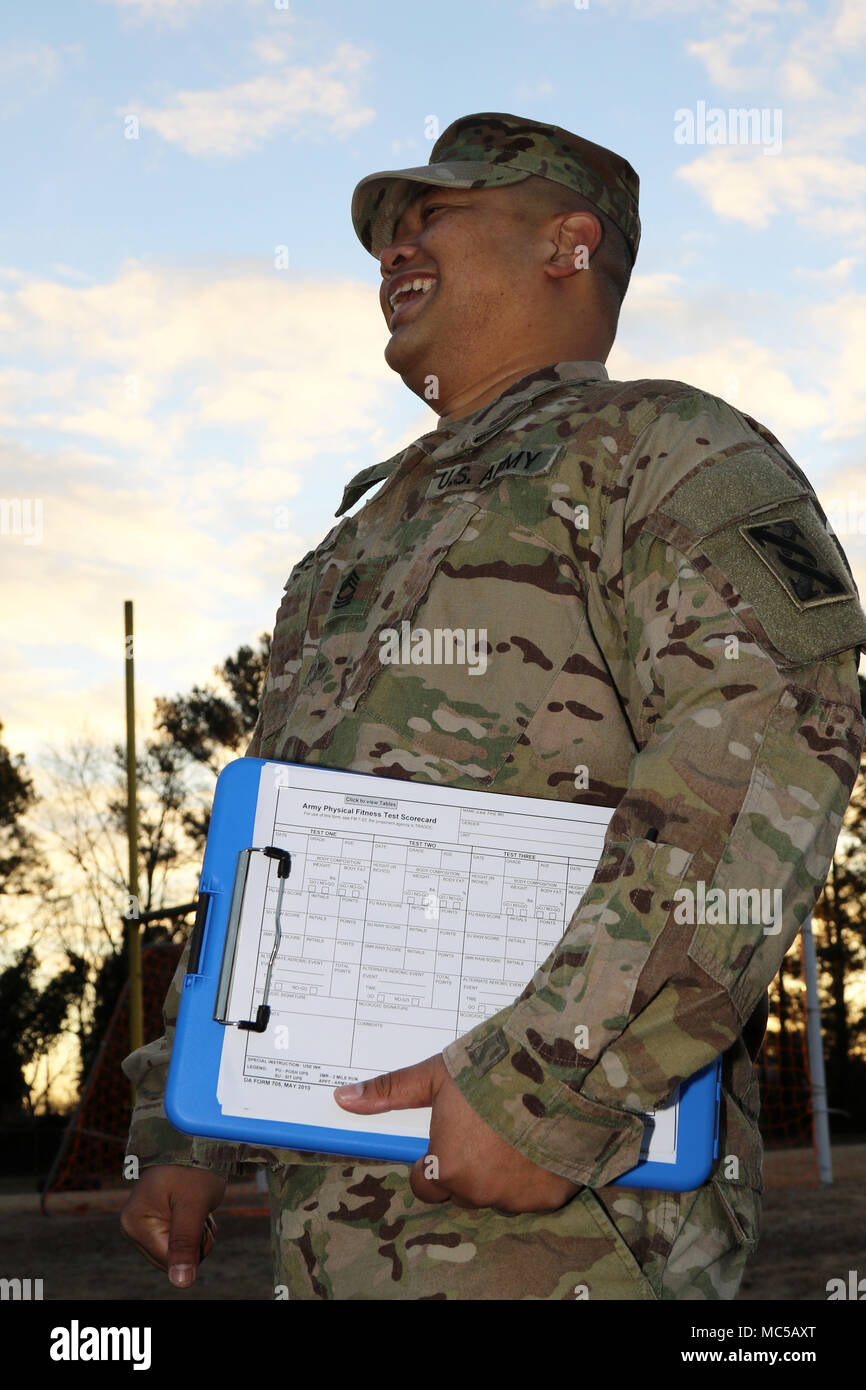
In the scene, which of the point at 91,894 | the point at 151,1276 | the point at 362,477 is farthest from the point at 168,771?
the point at 362,477

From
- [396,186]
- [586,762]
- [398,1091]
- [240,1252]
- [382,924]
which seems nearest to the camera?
[398,1091]

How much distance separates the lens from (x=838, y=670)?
60.4 inches

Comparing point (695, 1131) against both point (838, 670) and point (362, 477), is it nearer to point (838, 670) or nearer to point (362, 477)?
point (838, 670)

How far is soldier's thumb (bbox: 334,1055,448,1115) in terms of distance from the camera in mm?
1472

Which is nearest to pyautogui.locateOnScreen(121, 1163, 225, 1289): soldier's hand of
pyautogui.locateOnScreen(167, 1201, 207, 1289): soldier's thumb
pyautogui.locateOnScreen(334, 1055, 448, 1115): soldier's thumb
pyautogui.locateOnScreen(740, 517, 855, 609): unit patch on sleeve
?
pyautogui.locateOnScreen(167, 1201, 207, 1289): soldier's thumb

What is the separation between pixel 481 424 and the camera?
206cm

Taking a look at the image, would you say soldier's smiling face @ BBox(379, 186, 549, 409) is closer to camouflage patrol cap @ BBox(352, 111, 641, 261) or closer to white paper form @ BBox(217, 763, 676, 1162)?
camouflage patrol cap @ BBox(352, 111, 641, 261)

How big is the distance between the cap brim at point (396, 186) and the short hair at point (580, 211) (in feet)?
0.10

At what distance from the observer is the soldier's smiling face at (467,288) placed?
7.51ft

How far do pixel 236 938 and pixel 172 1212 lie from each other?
61 centimetres

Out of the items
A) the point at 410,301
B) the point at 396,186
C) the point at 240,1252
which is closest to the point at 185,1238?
the point at 410,301

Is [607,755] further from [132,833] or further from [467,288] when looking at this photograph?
[132,833]

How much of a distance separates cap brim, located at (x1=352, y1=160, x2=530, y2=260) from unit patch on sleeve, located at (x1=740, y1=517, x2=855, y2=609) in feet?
3.44

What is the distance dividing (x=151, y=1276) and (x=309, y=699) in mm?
7443
